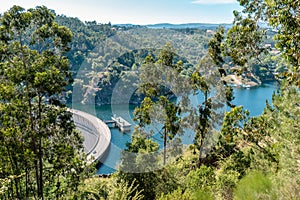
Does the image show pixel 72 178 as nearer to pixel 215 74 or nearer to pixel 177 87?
pixel 177 87

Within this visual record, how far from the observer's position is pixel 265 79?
97.7 feet

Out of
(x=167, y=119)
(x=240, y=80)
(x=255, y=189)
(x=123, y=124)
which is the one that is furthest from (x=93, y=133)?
(x=255, y=189)

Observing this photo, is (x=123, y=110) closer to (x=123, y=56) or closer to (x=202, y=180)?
(x=123, y=56)

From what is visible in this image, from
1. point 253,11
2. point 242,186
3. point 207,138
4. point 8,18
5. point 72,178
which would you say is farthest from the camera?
point 207,138

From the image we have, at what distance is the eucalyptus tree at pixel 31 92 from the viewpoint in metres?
4.75

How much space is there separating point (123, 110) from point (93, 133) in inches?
148

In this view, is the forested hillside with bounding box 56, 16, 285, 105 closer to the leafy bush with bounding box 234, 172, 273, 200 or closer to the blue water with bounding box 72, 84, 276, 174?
the blue water with bounding box 72, 84, 276, 174

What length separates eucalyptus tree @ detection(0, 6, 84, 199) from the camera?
4754 mm

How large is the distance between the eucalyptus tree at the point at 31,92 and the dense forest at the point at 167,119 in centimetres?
2

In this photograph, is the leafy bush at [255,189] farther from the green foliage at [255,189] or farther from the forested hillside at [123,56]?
the forested hillside at [123,56]

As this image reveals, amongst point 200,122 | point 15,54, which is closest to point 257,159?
point 200,122

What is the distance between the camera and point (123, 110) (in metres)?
24.2

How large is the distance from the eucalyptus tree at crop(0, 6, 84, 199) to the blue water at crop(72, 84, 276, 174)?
1129cm

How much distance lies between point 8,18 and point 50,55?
2.86 feet
